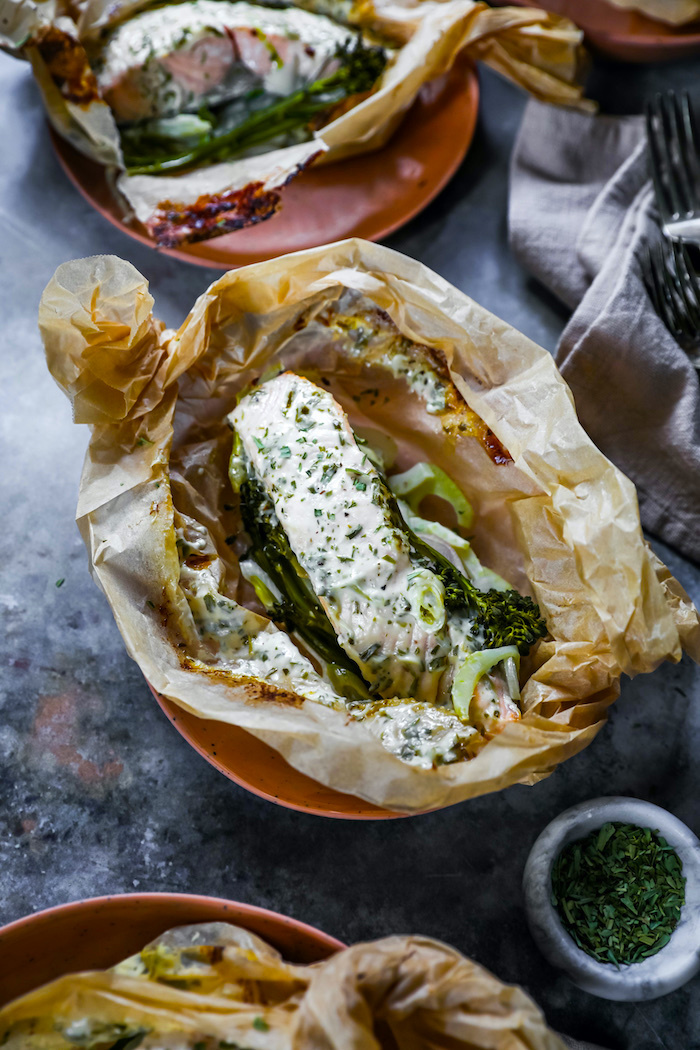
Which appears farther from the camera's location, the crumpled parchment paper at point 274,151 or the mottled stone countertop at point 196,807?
the crumpled parchment paper at point 274,151

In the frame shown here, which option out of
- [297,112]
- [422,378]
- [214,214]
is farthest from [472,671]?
[297,112]

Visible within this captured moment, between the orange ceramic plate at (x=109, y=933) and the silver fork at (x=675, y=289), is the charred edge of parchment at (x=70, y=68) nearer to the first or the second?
the silver fork at (x=675, y=289)

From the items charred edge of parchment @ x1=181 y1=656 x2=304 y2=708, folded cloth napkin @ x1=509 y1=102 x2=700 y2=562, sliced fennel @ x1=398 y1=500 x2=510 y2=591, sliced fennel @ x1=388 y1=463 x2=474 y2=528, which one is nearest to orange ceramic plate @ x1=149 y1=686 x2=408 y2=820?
charred edge of parchment @ x1=181 y1=656 x2=304 y2=708

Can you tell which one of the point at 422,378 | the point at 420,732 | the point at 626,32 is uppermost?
the point at 626,32

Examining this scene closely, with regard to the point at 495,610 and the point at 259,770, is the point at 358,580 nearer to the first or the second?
the point at 495,610

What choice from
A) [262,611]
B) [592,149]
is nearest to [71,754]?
[262,611]

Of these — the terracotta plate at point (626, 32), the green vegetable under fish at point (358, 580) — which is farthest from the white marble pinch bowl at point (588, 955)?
the terracotta plate at point (626, 32)
